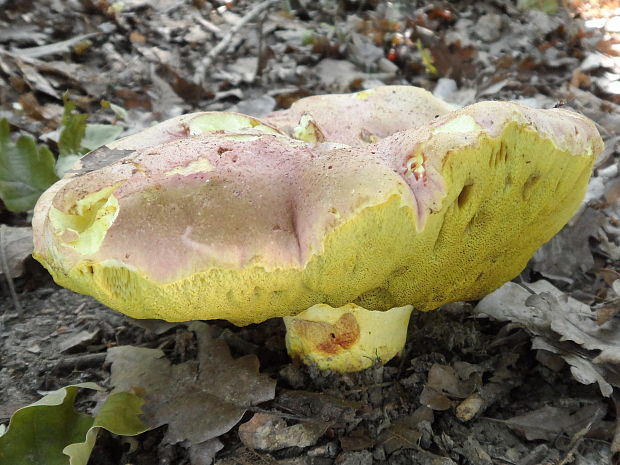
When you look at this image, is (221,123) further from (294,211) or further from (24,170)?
(24,170)

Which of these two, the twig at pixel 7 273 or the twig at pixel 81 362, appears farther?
the twig at pixel 7 273

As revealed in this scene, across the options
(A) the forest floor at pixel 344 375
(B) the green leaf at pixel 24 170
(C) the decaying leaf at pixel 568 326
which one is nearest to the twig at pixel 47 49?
(A) the forest floor at pixel 344 375

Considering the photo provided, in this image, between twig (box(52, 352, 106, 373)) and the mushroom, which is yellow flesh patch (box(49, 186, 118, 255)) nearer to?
the mushroom

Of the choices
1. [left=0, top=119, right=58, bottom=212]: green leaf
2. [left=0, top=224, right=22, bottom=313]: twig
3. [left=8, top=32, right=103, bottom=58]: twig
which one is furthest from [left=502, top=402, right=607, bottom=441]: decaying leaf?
[left=8, top=32, right=103, bottom=58]: twig

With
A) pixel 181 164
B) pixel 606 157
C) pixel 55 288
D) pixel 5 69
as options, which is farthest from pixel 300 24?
pixel 181 164

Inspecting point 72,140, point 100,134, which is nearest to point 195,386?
point 72,140

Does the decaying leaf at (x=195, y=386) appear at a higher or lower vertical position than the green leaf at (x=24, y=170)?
lower

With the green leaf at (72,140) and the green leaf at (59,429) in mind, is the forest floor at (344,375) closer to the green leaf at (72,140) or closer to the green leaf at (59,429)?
the green leaf at (59,429)
